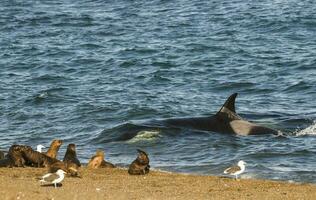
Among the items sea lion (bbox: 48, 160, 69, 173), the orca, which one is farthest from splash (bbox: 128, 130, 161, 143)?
sea lion (bbox: 48, 160, 69, 173)

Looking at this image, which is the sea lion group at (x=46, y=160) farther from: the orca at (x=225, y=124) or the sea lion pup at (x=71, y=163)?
the orca at (x=225, y=124)

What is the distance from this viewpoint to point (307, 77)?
29.0 metres

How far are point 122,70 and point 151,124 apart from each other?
1143cm

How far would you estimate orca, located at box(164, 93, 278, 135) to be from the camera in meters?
20.7

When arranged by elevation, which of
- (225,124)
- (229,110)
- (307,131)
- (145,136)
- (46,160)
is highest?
(46,160)

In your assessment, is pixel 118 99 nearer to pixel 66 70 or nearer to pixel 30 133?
pixel 30 133

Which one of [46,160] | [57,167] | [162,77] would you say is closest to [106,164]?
[46,160]

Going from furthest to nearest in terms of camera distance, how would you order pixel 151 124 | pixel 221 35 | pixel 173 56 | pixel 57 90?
pixel 221 35, pixel 173 56, pixel 57 90, pixel 151 124

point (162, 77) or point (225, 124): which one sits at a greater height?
point (225, 124)

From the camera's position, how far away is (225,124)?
69.3 ft

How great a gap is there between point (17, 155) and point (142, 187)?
11.7 ft

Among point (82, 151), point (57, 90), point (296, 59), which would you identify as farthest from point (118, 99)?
point (296, 59)

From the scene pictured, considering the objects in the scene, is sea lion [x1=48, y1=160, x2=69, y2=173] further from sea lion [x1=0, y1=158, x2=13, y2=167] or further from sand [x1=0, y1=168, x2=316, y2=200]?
sea lion [x1=0, y1=158, x2=13, y2=167]

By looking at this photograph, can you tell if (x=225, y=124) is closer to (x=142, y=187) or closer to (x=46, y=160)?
(x=46, y=160)
